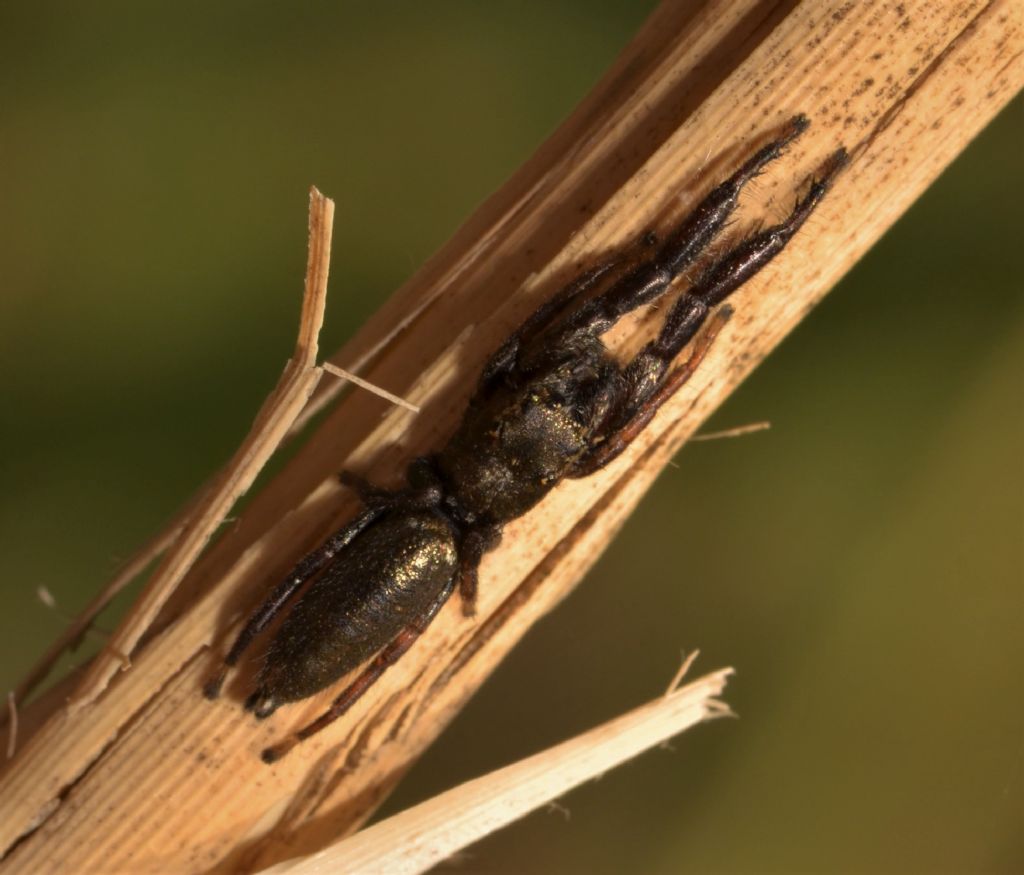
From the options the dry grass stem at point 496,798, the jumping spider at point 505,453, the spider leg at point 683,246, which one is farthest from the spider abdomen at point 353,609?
the spider leg at point 683,246

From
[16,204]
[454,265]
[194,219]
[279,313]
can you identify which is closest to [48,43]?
[16,204]

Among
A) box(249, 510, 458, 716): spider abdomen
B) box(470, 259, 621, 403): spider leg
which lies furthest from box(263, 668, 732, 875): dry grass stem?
box(470, 259, 621, 403): spider leg

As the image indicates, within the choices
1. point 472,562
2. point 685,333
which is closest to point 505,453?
point 472,562

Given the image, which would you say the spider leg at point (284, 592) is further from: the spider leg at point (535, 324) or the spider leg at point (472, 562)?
the spider leg at point (535, 324)

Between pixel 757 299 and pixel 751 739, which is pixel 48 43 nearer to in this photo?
pixel 757 299

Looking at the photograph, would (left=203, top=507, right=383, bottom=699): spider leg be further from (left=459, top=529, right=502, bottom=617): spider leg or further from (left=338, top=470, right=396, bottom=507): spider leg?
(left=459, top=529, right=502, bottom=617): spider leg

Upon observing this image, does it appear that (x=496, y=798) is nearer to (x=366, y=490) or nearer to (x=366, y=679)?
(x=366, y=679)
